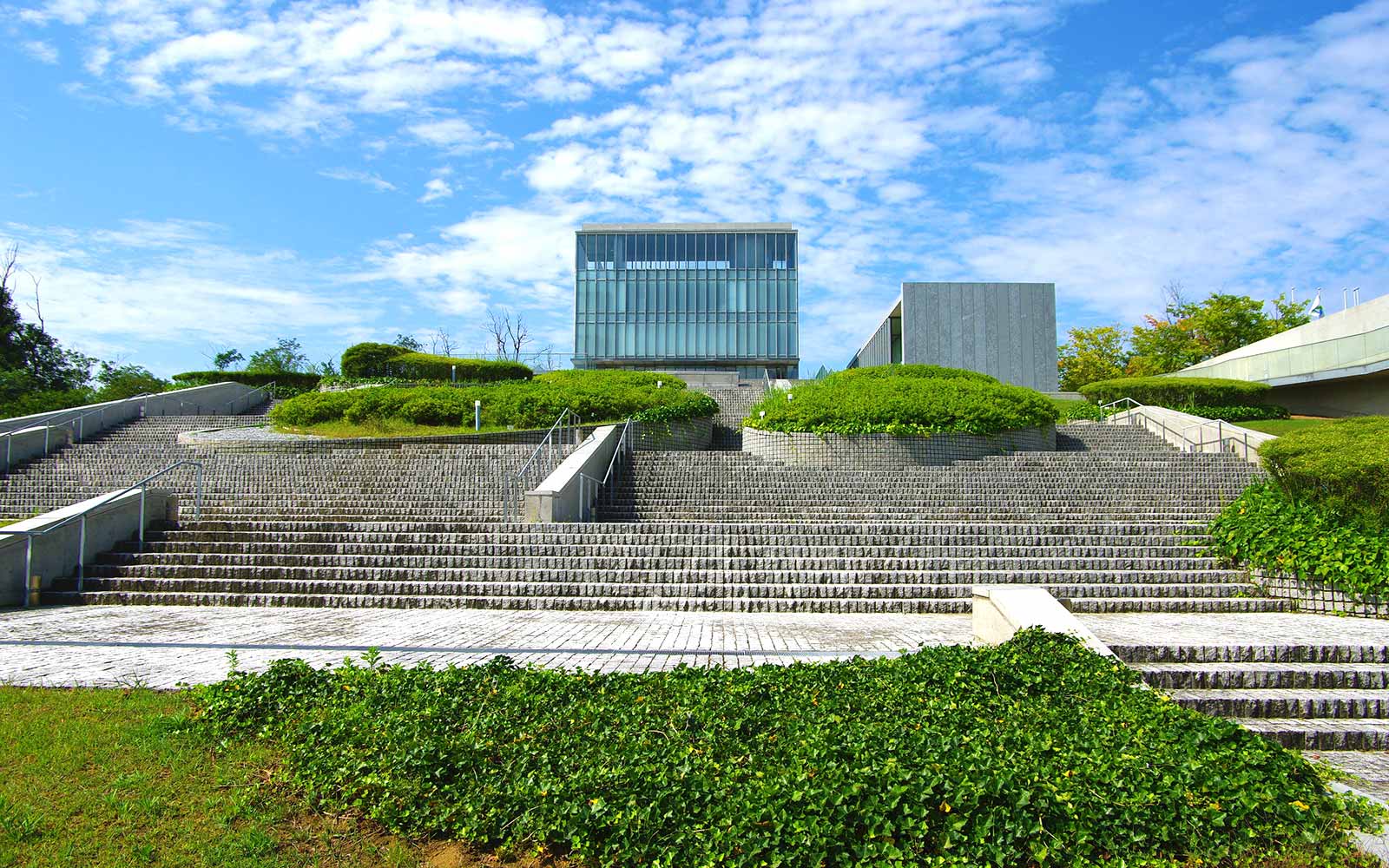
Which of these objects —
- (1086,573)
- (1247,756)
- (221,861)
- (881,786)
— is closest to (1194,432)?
(1086,573)

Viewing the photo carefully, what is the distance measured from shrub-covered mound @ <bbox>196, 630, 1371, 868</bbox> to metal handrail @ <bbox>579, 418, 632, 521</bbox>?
8.34 meters

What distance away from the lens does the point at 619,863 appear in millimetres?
3186

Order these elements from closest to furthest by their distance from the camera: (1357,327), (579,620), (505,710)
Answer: (505,710) < (579,620) < (1357,327)

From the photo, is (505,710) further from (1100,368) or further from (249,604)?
(1100,368)

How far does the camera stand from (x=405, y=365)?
30.7m

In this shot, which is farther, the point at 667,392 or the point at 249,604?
the point at 667,392

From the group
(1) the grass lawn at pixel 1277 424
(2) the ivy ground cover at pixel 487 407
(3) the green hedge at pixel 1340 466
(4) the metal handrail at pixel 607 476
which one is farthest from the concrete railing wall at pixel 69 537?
(1) the grass lawn at pixel 1277 424

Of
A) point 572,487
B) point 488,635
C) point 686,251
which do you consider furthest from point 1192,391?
point 686,251

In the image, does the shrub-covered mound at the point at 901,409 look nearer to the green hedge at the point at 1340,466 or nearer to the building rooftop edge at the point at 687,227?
the green hedge at the point at 1340,466

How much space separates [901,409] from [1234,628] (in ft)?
33.3

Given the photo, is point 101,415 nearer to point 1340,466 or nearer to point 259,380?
point 259,380

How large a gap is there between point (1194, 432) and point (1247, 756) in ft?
59.3

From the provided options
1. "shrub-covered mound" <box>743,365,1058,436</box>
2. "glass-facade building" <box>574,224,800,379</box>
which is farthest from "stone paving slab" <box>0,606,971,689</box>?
"glass-facade building" <box>574,224,800,379</box>

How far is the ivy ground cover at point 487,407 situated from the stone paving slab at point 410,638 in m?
10.9
